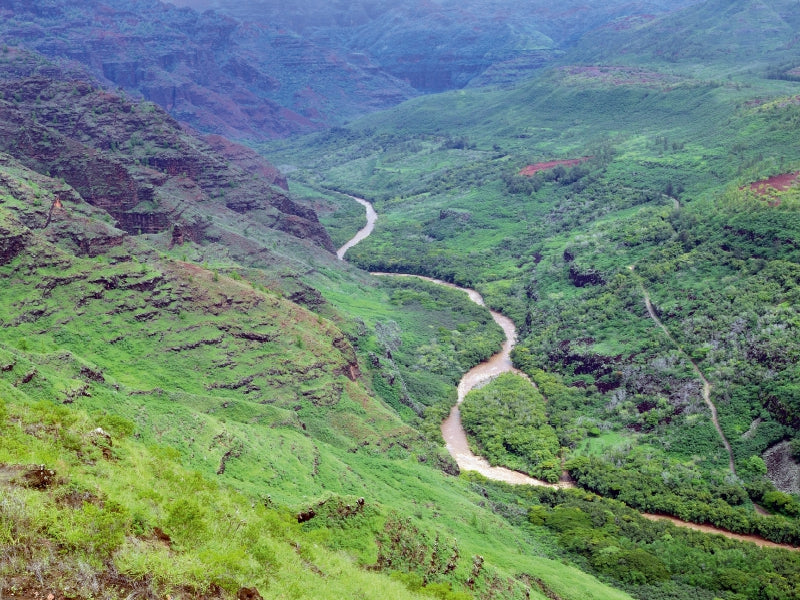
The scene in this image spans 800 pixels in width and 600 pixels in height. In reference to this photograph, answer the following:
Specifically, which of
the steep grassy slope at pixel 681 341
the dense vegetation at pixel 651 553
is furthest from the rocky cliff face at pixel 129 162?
the dense vegetation at pixel 651 553

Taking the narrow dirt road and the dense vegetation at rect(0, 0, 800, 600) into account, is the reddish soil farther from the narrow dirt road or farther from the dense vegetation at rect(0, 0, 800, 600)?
the narrow dirt road

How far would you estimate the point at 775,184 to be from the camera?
150 meters

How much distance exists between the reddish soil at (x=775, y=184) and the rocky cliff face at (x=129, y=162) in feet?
362

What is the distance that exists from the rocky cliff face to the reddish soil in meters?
110

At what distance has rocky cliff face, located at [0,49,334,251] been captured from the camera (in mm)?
142750

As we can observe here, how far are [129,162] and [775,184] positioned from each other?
143 metres

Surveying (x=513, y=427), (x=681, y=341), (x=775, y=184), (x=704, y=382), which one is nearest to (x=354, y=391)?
(x=513, y=427)

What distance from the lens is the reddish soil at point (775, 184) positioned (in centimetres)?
14675

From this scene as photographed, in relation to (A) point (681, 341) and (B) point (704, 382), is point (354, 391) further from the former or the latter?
(A) point (681, 341)

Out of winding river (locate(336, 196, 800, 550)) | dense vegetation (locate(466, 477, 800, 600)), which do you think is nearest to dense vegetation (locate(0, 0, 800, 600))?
dense vegetation (locate(466, 477, 800, 600))

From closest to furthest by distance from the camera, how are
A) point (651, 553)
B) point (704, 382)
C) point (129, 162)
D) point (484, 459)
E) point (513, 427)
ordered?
point (651, 553)
point (484, 459)
point (704, 382)
point (513, 427)
point (129, 162)

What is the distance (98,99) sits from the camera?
598 ft

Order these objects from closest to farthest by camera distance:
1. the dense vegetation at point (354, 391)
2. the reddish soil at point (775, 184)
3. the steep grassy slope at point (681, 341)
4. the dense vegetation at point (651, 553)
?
the dense vegetation at point (354, 391) < the dense vegetation at point (651, 553) < the steep grassy slope at point (681, 341) < the reddish soil at point (775, 184)

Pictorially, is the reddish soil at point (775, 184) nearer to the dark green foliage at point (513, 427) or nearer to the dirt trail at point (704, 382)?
the dirt trail at point (704, 382)
